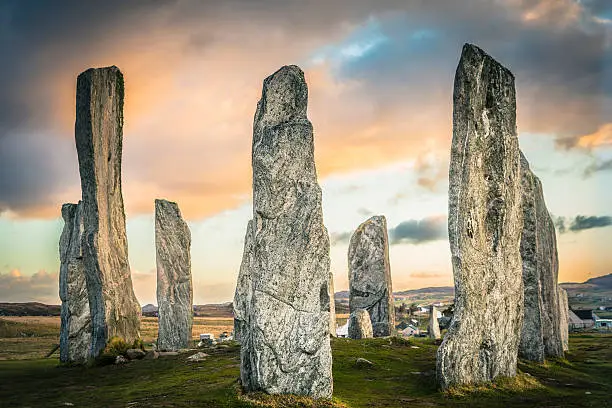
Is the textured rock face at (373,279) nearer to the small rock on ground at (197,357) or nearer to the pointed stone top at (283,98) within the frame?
the small rock on ground at (197,357)

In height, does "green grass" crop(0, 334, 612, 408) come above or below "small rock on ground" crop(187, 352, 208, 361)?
below

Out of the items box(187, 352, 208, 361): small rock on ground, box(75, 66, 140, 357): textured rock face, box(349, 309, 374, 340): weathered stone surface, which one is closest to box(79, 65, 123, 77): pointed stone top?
box(75, 66, 140, 357): textured rock face

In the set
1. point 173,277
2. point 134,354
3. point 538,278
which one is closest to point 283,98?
point 538,278

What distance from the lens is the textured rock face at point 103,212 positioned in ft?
85.7

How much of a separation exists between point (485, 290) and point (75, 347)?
1843 cm

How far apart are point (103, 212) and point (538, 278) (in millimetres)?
17434

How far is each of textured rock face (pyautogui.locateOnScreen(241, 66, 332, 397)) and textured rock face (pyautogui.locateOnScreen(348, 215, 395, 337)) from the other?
1736cm

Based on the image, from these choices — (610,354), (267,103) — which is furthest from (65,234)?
(610,354)

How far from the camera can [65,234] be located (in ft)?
104

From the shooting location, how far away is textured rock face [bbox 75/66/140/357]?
2611cm

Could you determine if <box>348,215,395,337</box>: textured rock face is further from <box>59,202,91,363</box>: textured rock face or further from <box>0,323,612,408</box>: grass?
<box>59,202,91,363</box>: textured rock face

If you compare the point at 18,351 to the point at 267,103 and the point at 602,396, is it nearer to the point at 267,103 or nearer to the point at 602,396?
the point at 267,103

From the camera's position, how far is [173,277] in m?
28.9

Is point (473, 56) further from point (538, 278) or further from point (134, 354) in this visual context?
point (134, 354)
